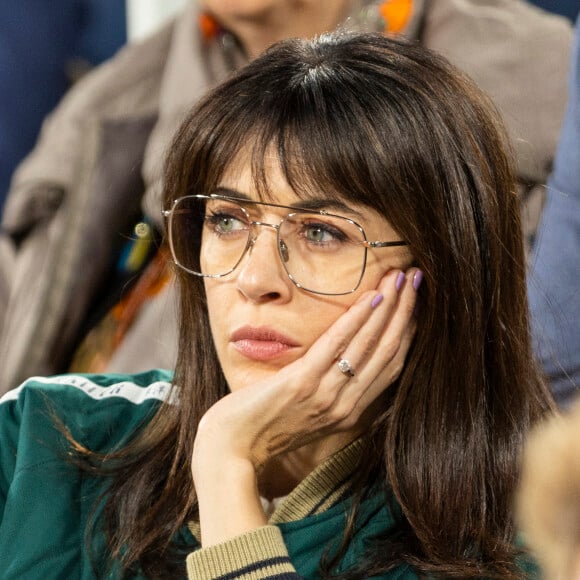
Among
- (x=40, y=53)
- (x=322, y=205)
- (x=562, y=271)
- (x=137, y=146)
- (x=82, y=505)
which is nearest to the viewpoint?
(x=322, y=205)

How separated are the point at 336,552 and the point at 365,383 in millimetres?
189

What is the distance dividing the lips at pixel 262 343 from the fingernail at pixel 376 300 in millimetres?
97

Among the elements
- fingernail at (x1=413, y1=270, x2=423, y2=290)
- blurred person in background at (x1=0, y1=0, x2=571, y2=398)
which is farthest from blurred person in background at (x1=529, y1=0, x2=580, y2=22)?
fingernail at (x1=413, y1=270, x2=423, y2=290)

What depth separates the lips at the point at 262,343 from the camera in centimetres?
123

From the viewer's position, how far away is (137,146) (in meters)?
2.35

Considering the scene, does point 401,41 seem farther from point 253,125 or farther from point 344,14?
point 344,14

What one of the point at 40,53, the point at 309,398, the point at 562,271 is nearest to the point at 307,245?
the point at 309,398

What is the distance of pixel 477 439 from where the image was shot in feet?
4.14

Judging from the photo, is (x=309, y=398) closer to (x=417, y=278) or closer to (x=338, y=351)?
(x=338, y=351)

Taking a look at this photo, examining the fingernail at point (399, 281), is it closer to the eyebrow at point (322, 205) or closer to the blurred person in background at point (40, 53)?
the eyebrow at point (322, 205)

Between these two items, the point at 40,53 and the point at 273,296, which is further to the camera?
the point at 40,53

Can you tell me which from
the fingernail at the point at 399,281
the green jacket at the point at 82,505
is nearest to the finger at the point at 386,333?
the fingernail at the point at 399,281

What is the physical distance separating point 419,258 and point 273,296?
0.55 ft

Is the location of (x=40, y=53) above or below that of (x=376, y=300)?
above
